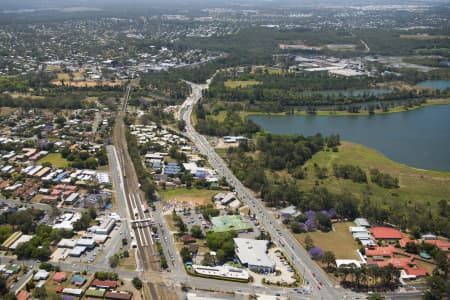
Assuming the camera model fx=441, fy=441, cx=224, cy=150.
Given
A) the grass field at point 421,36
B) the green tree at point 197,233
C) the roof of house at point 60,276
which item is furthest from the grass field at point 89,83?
the grass field at point 421,36

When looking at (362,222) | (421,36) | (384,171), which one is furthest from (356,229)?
(421,36)

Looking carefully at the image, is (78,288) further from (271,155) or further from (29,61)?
(29,61)

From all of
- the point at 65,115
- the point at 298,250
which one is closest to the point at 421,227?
the point at 298,250

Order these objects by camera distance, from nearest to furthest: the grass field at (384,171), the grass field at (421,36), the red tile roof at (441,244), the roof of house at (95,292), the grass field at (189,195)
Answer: the roof of house at (95,292) < the red tile roof at (441,244) < the grass field at (189,195) < the grass field at (384,171) < the grass field at (421,36)

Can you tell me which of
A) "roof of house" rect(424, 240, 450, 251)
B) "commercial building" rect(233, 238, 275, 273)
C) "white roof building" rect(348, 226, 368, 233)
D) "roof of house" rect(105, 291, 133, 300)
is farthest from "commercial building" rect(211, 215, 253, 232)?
"roof of house" rect(424, 240, 450, 251)

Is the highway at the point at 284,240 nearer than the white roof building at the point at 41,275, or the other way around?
the highway at the point at 284,240

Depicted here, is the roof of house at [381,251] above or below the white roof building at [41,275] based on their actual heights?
above

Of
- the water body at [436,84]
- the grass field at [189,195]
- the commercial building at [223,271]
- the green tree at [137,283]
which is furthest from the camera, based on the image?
the water body at [436,84]

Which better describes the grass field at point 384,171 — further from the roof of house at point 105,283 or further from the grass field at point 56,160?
the grass field at point 56,160
